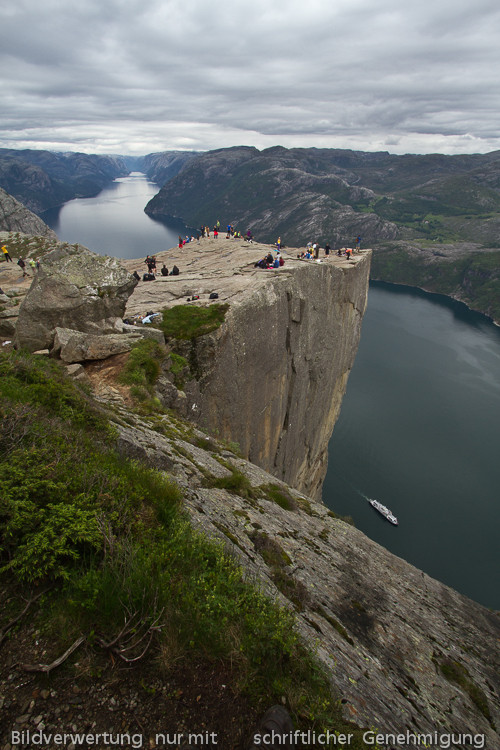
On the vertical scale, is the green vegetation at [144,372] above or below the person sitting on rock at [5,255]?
below

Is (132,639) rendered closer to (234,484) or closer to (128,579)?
(128,579)

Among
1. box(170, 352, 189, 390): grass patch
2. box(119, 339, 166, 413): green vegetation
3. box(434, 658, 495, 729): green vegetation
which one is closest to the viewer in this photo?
box(434, 658, 495, 729): green vegetation

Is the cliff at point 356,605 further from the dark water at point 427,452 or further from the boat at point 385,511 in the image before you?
the dark water at point 427,452

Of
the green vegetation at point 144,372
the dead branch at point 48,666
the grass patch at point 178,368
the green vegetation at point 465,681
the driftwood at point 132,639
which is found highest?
the dead branch at point 48,666

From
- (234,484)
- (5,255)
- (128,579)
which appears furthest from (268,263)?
(5,255)

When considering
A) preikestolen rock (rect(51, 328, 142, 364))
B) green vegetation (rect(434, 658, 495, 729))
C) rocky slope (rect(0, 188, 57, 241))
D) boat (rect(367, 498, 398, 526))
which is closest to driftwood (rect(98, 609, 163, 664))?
green vegetation (rect(434, 658, 495, 729))

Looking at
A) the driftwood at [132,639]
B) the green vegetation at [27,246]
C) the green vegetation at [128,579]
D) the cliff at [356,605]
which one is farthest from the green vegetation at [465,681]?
the green vegetation at [27,246]

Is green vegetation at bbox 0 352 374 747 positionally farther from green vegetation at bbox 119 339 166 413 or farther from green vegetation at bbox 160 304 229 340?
green vegetation at bbox 160 304 229 340
